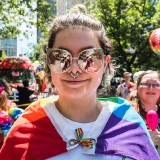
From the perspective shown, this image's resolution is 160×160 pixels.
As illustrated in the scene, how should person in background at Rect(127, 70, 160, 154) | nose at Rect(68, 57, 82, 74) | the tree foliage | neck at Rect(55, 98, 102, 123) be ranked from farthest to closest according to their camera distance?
the tree foliage
person in background at Rect(127, 70, 160, 154)
neck at Rect(55, 98, 102, 123)
nose at Rect(68, 57, 82, 74)

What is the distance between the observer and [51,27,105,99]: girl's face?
1.81 metres

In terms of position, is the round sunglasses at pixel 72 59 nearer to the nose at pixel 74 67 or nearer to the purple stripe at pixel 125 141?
the nose at pixel 74 67

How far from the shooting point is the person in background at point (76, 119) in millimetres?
1822

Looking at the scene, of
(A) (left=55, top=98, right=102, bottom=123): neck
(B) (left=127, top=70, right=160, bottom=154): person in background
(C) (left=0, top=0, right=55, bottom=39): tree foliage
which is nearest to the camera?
(A) (left=55, top=98, right=102, bottom=123): neck

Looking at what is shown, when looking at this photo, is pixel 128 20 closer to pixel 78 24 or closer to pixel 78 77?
pixel 78 24

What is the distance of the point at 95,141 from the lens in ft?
6.05

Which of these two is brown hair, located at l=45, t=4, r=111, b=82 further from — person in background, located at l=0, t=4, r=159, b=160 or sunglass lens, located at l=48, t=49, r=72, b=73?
sunglass lens, located at l=48, t=49, r=72, b=73

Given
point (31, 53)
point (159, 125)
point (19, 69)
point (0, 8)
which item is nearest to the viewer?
point (159, 125)

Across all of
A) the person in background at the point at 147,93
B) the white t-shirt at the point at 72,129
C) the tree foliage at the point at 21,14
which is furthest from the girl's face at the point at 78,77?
the tree foliage at the point at 21,14

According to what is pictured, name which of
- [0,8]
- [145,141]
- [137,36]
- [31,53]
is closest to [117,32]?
[137,36]

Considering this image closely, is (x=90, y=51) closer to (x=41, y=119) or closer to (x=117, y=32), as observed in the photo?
(x=41, y=119)

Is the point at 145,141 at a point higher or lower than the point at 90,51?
lower

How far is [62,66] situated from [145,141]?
0.60 meters

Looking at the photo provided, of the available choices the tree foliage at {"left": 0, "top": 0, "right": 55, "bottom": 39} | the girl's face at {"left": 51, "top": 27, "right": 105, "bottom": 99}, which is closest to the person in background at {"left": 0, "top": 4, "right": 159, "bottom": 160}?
the girl's face at {"left": 51, "top": 27, "right": 105, "bottom": 99}
